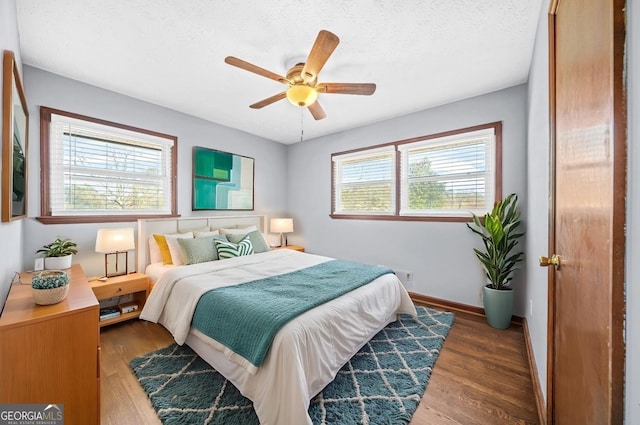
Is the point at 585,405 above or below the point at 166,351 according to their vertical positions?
above

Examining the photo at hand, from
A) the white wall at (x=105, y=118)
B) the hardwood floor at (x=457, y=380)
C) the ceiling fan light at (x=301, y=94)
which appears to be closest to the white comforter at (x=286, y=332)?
the hardwood floor at (x=457, y=380)

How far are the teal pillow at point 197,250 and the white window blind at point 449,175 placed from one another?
98.9 inches

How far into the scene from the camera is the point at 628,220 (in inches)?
21.4

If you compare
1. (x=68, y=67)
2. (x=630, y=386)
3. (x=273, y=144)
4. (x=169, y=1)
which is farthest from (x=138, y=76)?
(x=630, y=386)

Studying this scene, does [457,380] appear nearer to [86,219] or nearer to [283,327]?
[283,327]

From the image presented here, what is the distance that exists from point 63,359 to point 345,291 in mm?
1698

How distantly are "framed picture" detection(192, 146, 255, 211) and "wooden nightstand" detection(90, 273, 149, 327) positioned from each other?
46.2 inches

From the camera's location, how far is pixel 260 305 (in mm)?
1705

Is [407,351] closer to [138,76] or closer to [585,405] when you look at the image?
[585,405]

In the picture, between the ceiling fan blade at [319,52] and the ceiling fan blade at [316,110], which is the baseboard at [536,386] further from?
the ceiling fan blade at [316,110]

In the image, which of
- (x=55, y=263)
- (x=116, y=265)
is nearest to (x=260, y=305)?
(x=55, y=263)

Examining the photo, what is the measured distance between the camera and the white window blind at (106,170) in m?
2.55

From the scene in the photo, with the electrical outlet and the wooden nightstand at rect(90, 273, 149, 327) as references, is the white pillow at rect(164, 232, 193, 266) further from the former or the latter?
the electrical outlet

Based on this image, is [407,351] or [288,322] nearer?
[288,322]
